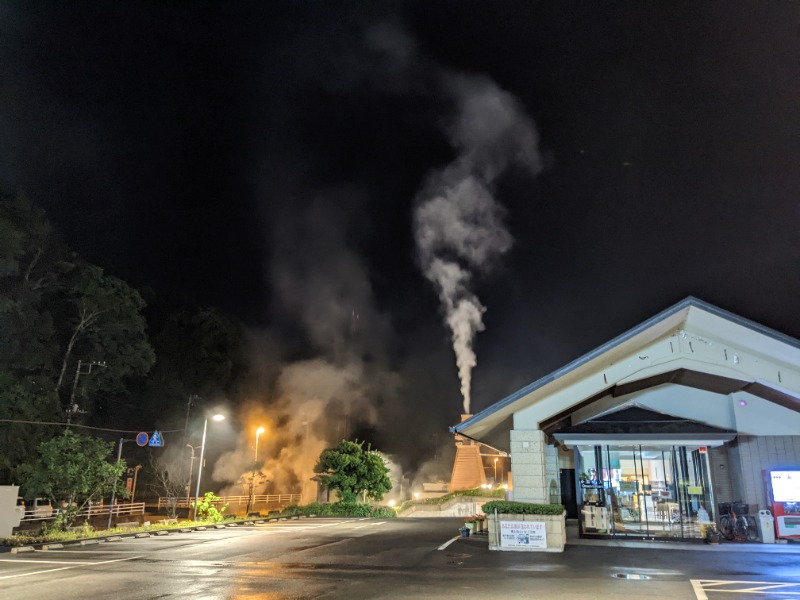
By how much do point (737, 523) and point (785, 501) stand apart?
141cm

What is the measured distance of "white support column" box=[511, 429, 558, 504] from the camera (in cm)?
1389

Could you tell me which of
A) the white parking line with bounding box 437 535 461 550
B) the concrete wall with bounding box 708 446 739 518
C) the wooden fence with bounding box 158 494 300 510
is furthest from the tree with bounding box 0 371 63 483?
the concrete wall with bounding box 708 446 739 518

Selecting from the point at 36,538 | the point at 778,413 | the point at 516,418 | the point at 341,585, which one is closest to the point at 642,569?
the point at 516,418

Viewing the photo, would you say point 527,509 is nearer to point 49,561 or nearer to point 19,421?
point 49,561

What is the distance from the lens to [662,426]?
52.4 feet

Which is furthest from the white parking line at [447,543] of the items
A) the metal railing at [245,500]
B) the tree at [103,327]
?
the tree at [103,327]

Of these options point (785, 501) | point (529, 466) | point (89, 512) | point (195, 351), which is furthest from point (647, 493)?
point (195, 351)

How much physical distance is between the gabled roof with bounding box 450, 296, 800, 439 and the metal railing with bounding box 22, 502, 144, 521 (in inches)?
610

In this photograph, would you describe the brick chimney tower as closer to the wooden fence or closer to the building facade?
the wooden fence

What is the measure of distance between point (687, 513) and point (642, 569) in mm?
6502

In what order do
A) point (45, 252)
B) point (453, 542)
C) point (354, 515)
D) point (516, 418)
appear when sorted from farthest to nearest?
point (354, 515)
point (45, 252)
point (453, 542)
point (516, 418)

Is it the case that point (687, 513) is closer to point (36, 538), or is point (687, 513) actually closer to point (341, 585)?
point (341, 585)

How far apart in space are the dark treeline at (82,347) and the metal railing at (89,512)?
176 centimetres

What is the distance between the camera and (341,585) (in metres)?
8.98
